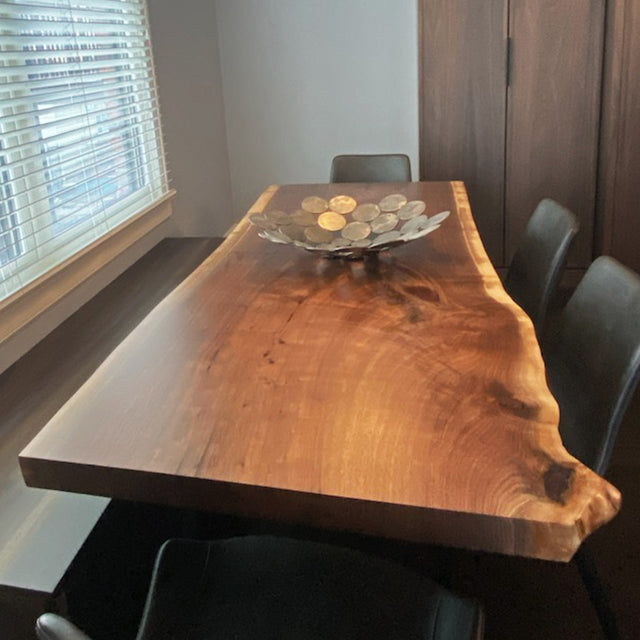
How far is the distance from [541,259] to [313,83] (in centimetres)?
223

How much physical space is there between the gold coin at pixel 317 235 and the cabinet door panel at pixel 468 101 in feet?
5.73

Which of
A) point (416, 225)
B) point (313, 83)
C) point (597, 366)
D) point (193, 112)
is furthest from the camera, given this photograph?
point (313, 83)

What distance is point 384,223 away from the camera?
6.33 feet

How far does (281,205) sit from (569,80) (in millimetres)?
1575

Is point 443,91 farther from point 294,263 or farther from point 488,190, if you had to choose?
point 294,263

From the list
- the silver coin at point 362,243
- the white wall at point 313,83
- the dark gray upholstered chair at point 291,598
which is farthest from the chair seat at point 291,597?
the white wall at point 313,83

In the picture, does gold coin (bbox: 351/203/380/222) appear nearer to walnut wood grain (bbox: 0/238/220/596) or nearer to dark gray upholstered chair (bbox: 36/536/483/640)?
Result: walnut wood grain (bbox: 0/238/220/596)

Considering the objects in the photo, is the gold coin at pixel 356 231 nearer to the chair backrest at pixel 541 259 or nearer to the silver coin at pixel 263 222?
the silver coin at pixel 263 222

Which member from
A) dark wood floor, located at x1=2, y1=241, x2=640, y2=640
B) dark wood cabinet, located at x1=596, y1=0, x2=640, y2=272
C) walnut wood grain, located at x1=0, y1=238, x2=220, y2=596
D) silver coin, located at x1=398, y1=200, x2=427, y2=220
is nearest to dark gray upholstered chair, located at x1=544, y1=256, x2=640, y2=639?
dark wood floor, located at x1=2, y1=241, x2=640, y2=640

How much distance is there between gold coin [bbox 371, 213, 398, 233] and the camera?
1.91m

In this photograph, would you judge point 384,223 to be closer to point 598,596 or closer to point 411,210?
point 411,210

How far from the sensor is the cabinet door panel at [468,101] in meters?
3.28

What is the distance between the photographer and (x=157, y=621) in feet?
3.54

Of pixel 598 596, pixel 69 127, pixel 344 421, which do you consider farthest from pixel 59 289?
pixel 598 596
